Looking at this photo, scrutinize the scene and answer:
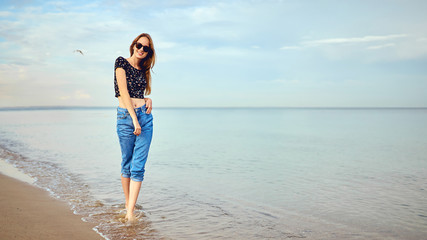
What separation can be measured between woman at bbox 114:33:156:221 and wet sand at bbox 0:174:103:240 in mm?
796

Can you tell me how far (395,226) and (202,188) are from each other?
375 centimetres

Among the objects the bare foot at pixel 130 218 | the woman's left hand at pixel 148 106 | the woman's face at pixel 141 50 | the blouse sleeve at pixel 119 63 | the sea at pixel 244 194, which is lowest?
the sea at pixel 244 194

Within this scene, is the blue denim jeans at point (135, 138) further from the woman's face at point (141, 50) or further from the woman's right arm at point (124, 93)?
the woman's face at point (141, 50)

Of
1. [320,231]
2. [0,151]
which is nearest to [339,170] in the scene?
[320,231]

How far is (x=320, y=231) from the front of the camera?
475 cm

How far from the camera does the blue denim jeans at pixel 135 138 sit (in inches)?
167

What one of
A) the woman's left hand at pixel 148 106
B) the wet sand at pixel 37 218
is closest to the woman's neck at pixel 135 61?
the woman's left hand at pixel 148 106

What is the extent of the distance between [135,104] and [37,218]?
1.93 m

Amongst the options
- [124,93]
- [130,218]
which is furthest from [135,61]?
[130,218]

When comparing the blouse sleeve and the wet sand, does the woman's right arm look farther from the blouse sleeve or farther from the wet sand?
the wet sand

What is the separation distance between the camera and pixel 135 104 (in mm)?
4230

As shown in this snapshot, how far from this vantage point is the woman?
4.09m

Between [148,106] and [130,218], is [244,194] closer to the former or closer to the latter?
A: [130,218]

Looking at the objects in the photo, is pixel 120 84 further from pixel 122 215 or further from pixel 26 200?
pixel 26 200
